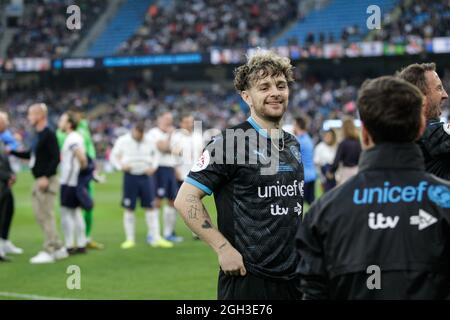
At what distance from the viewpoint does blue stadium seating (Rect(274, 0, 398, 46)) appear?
40219 mm

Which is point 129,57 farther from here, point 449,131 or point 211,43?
point 449,131

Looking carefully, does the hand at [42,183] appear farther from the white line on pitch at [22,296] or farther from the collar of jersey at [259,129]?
the collar of jersey at [259,129]

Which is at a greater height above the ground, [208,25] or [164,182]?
[208,25]

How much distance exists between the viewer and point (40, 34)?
51.9m

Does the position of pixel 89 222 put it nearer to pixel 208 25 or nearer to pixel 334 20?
pixel 334 20

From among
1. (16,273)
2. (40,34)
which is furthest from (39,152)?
(40,34)

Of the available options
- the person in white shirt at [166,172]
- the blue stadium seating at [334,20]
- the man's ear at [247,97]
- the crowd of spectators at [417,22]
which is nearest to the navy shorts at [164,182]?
the person in white shirt at [166,172]

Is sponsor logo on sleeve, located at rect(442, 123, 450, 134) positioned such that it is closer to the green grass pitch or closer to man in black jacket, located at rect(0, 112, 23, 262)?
the green grass pitch

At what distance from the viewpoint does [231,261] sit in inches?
169

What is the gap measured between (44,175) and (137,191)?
2.18 meters

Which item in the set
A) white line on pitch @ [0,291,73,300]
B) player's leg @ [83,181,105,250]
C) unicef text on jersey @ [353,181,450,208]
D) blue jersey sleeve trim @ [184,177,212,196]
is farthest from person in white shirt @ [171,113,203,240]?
unicef text on jersey @ [353,181,450,208]

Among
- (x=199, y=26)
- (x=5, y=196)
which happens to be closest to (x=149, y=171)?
(x=5, y=196)

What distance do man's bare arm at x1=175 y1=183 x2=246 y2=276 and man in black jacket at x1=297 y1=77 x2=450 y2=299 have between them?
1175mm

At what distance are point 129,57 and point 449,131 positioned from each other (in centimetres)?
4320
